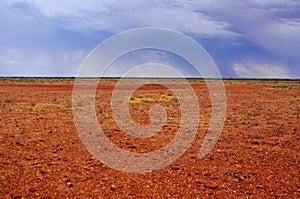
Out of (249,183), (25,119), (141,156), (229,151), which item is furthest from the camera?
(25,119)

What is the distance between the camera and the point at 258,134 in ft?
36.7

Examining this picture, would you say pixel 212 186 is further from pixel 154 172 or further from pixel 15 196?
pixel 15 196

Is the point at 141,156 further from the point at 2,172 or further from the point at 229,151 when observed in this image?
the point at 2,172

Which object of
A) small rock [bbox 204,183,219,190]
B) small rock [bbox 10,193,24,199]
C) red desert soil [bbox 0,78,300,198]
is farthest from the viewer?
small rock [bbox 204,183,219,190]

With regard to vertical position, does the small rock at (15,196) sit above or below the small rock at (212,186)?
below

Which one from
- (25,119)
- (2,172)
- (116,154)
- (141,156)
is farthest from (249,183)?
(25,119)

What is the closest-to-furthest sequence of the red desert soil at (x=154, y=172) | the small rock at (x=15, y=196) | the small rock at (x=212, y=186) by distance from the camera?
the small rock at (x=15, y=196) < the red desert soil at (x=154, y=172) < the small rock at (x=212, y=186)

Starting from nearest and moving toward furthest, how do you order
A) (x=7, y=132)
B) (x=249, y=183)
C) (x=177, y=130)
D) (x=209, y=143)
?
(x=249, y=183) < (x=209, y=143) < (x=7, y=132) < (x=177, y=130)

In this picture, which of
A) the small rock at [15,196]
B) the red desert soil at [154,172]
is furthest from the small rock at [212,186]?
the small rock at [15,196]

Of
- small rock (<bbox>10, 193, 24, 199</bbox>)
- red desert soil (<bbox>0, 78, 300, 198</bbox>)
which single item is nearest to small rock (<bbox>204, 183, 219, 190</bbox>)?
red desert soil (<bbox>0, 78, 300, 198</bbox>)

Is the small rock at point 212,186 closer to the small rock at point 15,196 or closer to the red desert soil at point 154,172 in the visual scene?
the red desert soil at point 154,172

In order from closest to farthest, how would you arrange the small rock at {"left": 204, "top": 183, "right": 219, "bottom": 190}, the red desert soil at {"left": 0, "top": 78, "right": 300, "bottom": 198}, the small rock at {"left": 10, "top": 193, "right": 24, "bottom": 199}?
the small rock at {"left": 10, "top": 193, "right": 24, "bottom": 199} < the red desert soil at {"left": 0, "top": 78, "right": 300, "bottom": 198} < the small rock at {"left": 204, "top": 183, "right": 219, "bottom": 190}

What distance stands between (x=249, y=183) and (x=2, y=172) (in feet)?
16.0

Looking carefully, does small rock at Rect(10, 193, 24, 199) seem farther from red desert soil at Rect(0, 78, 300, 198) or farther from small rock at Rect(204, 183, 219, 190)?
small rock at Rect(204, 183, 219, 190)
